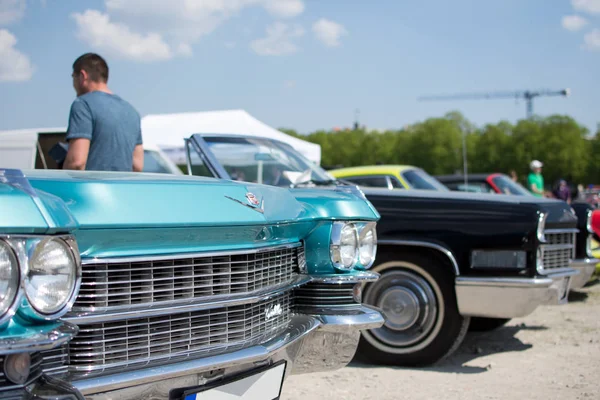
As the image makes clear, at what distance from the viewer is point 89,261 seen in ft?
6.28

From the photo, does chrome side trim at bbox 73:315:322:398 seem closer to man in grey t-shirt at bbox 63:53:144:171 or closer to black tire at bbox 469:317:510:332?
man in grey t-shirt at bbox 63:53:144:171

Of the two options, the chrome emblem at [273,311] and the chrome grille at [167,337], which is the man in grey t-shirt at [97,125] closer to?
the chrome emblem at [273,311]

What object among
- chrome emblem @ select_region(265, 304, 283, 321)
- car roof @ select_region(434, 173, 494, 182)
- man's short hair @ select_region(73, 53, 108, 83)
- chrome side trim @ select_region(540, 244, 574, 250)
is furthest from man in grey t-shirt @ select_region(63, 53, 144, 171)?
car roof @ select_region(434, 173, 494, 182)

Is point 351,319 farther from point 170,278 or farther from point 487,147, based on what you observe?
point 487,147

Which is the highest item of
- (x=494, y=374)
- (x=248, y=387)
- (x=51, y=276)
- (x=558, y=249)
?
(x=51, y=276)

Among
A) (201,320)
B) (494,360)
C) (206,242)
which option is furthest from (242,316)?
(494,360)

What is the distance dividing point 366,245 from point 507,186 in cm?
773

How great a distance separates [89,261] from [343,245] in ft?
4.26

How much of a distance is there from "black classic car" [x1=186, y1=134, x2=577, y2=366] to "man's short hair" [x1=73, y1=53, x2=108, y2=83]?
2.38 feet

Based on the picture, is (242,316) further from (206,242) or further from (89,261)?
(89,261)

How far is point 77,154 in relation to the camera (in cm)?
388

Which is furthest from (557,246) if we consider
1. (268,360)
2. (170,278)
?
(170,278)

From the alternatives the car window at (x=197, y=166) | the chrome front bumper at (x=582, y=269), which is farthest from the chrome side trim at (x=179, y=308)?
the chrome front bumper at (x=582, y=269)

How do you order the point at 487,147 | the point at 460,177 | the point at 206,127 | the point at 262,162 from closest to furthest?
1. the point at 262,162
2. the point at 460,177
3. the point at 206,127
4. the point at 487,147
